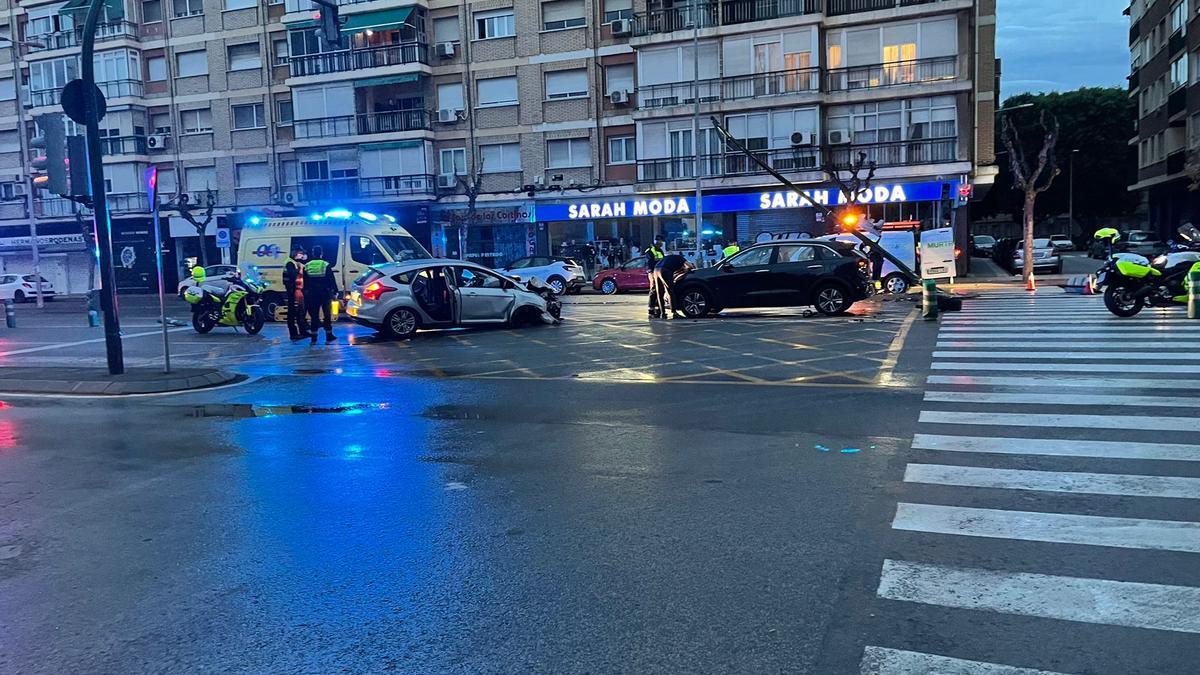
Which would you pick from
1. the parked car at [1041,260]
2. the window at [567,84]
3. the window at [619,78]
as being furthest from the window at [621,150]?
the parked car at [1041,260]

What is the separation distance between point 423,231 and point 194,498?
116ft

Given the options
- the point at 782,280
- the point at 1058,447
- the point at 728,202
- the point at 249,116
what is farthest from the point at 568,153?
the point at 1058,447

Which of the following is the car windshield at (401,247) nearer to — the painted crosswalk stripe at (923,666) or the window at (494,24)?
the window at (494,24)

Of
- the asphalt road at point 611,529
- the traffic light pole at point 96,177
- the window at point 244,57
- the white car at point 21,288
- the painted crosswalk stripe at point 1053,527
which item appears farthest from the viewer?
the window at point 244,57

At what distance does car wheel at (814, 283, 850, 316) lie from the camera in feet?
60.3

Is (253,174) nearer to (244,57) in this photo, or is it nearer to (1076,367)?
(244,57)

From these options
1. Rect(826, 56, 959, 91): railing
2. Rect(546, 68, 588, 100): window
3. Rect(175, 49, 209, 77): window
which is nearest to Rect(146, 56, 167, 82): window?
Rect(175, 49, 209, 77): window

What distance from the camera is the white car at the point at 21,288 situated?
37.2m

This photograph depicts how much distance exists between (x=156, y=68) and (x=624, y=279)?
27893mm

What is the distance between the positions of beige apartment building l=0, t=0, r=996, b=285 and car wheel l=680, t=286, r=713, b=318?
45.2 ft

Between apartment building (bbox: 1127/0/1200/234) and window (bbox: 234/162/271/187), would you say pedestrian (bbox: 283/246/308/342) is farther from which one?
apartment building (bbox: 1127/0/1200/234)

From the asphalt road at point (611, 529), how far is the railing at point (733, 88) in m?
25.6

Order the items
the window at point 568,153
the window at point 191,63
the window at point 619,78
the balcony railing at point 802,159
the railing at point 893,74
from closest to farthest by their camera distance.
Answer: the railing at point 893,74 → the balcony railing at point 802,159 → the window at point 619,78 → the window at point 568,153 → the window at point 191,63

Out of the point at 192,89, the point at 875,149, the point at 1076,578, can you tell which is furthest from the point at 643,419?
the point at 192,89
